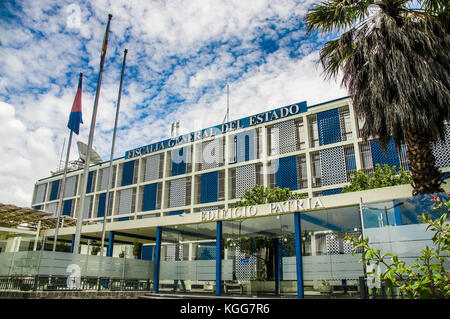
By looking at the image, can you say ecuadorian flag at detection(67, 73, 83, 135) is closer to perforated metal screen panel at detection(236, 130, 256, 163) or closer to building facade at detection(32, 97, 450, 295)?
building facade at detection(32, 97, 450, 295)

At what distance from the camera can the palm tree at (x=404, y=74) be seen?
1031 cm

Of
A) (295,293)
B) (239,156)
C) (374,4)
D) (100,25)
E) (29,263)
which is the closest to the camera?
(374,4)

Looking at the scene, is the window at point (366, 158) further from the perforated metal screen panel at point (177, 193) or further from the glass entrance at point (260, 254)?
the perforated metal screen panel at point (177, 193)

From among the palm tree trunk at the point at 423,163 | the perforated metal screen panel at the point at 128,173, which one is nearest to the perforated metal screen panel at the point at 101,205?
the perforated metal screen panel at the point at 128,173

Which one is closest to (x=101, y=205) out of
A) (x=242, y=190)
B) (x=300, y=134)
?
(x=242, y=190)

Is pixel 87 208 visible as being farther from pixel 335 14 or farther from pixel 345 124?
pixel 335 14

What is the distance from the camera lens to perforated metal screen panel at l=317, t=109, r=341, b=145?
3425cm

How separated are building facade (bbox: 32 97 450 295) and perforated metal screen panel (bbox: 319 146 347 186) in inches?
4.0

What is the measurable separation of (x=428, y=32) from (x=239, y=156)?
98.6 ft

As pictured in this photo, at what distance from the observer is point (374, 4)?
11844 millimetres

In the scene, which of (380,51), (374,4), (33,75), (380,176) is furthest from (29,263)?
(380,176)

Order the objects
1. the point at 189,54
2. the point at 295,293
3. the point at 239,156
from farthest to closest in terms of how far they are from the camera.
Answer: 1. the point at 239,156
2. the point at 189,54
3. the point at 295,293

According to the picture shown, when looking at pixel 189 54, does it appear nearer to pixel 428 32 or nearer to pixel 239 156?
pixel 428 32

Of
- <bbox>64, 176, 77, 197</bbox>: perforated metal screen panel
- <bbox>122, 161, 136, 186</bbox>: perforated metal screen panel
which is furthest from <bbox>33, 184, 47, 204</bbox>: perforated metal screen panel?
<bbox>122, 161, 136, 186</bbox>: perforated metal screen panel
